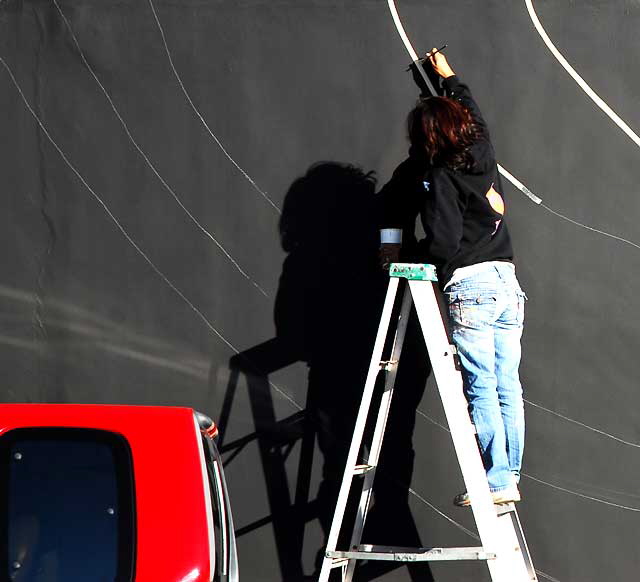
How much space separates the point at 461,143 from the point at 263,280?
127cm

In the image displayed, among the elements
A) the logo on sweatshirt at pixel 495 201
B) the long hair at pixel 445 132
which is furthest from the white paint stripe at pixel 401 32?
the logo on sweatshirt at pixel 495 201

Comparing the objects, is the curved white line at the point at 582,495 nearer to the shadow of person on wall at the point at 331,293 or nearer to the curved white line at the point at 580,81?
the shadow of person on wall at the point at 331,293

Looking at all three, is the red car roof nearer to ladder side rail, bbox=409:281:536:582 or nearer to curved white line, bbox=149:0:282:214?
ladder side rail, bbox=409:281:536:582

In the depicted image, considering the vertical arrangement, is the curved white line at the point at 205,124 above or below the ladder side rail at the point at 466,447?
above

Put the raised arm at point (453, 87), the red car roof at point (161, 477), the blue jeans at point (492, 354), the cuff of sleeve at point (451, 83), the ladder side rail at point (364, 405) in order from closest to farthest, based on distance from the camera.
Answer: the red car roof at point (161, 477) → the blue jeans at point (492, 354) → the ladder side rail at point (364, 405) → the raised arm at point (453, 87) → the cuff of sleeve at point (451, 83)

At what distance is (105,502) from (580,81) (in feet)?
9.46

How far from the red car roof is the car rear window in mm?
33

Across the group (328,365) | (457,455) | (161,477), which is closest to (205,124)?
(328,365)

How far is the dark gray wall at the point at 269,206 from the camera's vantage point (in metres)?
4.26

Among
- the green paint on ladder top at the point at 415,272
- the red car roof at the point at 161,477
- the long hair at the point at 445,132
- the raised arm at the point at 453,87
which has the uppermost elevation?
the raised arm at the point at 453,87

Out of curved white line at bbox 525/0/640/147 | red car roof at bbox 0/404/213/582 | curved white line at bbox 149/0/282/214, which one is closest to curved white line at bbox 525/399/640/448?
curved white line at bbox 525/0/640/147

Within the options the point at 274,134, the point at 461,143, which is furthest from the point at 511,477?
the point at 274,134

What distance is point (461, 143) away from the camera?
3588 mm

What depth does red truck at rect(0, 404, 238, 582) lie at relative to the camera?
2.36 m
